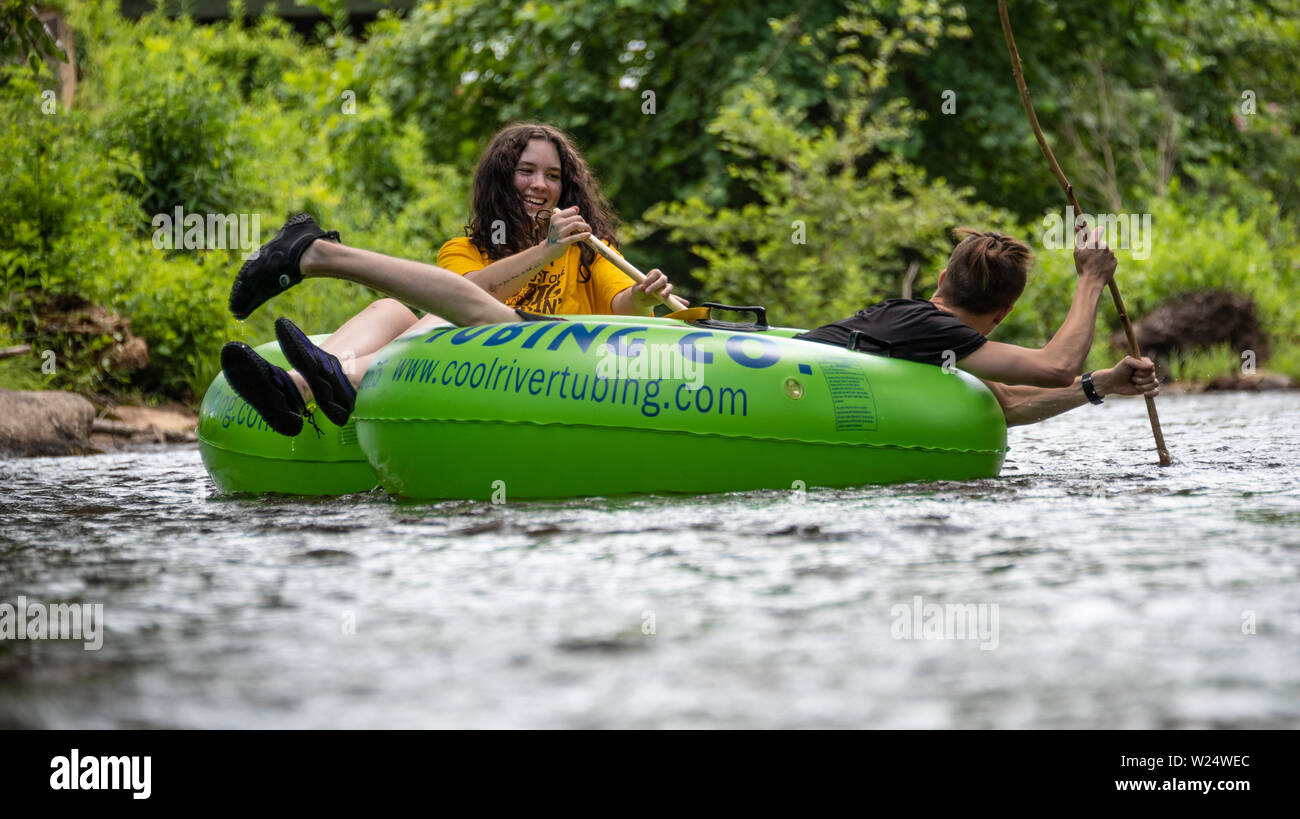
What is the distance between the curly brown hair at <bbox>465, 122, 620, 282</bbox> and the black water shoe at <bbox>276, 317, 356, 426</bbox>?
93cm

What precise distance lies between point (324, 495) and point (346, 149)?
9159 mm

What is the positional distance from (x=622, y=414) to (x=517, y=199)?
1.51m

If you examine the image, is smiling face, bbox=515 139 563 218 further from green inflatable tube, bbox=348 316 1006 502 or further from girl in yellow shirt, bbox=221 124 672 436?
green inflatable tube, bbox=348 316 1006 502

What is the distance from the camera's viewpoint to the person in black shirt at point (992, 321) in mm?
4328

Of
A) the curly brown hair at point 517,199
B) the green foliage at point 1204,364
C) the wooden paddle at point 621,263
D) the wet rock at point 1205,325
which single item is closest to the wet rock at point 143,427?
the curly brown hair at point 517,199

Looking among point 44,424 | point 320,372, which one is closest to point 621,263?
point 320,372

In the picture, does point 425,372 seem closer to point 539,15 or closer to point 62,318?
point 62,318

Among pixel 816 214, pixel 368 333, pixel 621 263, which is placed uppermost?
pixel 816 214

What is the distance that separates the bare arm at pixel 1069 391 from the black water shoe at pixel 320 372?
2141 millimetres

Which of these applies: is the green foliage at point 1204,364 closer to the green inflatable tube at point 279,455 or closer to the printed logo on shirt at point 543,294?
the printed logo on shirt at point 543,294

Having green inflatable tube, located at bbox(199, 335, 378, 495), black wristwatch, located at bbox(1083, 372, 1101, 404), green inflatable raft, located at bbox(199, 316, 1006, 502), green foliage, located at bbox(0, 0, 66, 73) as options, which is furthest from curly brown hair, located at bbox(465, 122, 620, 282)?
black wristwatch, located at bbox(1083, 372, 1101, 404)

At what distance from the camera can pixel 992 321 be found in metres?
4.62

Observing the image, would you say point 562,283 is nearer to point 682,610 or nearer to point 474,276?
point 474,276
